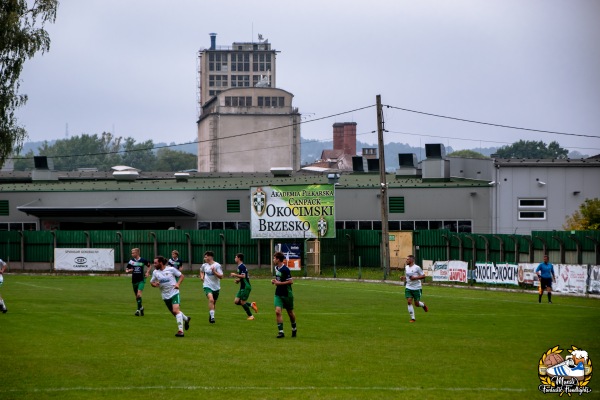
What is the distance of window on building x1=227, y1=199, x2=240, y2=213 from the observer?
72750 millimetres

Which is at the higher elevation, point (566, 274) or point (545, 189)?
point (545, 189)

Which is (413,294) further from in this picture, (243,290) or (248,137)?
(248,137)

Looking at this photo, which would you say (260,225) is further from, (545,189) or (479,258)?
(545,189)

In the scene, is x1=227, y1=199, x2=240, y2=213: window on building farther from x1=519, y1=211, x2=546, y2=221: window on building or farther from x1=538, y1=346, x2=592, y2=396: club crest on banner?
x1=538, y1=346, x2=592, y2=396: club crest on banner

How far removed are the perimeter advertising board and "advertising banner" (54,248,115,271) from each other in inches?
411

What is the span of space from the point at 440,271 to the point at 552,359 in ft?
111

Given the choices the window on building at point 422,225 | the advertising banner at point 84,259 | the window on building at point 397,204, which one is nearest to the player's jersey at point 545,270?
the window on building at point 422,225

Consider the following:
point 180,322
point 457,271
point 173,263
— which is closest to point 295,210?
point 457,271

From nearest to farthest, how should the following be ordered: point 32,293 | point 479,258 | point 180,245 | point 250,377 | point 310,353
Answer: point 250,377 < point 310,353 < point 32,293 < point 479,258 < point 180,245

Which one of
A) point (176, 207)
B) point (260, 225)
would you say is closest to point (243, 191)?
point (176, 207)

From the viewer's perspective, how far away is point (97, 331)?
2572cm

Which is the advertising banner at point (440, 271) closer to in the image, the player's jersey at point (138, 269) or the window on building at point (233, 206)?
the window on building at point (233, 206)

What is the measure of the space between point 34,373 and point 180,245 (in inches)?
1917

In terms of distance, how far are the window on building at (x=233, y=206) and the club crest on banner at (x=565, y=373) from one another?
174 feet
